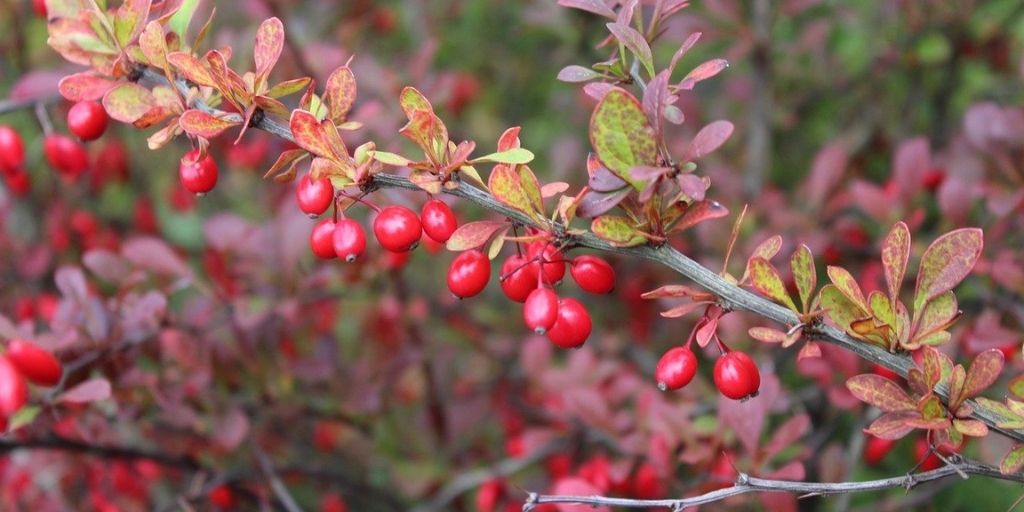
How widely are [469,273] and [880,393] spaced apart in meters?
0.51

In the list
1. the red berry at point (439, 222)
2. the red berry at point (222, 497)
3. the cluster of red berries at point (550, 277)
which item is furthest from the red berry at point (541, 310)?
the red berry at point (222, 497)

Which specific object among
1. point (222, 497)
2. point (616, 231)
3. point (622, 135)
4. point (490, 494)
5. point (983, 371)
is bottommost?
point (490, 494)

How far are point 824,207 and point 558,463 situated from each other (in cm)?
90

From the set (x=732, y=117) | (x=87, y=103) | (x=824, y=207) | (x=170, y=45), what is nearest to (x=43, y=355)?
(x=87, y=103)

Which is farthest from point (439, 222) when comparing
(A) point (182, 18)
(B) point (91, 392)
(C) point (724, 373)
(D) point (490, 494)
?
(D) point (490, 494)

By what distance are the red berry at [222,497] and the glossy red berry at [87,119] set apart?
842 millimetres

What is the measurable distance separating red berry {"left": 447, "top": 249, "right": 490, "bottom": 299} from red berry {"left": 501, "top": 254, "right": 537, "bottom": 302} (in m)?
0.03

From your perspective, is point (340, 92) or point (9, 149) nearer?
point (340, 92)

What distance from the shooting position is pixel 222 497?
6.35 feet

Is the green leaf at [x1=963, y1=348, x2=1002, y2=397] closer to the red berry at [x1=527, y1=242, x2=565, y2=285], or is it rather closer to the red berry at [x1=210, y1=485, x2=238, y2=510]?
the red berry at [x1=527, y1=242, x2=565, y2=285]

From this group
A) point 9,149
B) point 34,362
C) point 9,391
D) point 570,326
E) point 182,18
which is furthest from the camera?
point 9,149

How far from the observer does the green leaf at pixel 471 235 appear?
1.07m

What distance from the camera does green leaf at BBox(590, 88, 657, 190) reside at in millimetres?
972

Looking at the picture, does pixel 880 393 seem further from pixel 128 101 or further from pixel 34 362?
pixel 34 362
